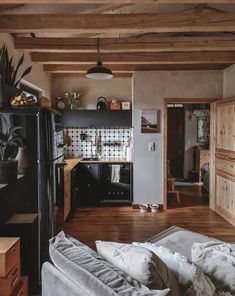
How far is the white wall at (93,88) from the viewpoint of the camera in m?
6.60

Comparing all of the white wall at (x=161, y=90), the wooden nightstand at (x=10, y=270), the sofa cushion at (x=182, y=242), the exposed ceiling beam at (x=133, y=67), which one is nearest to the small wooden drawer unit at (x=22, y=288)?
the wooden nightstand at (x=10, y=270)

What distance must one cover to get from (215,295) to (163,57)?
3996 mm

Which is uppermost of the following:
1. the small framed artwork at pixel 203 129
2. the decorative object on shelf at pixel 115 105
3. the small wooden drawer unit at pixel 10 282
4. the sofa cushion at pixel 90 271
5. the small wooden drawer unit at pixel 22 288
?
the decorative object on shelf at pixel 115 105

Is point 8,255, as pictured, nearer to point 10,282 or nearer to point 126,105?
point 10,282

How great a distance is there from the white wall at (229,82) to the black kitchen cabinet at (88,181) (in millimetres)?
2798

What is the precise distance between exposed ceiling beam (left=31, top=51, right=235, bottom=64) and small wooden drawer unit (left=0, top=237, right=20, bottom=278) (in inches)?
128

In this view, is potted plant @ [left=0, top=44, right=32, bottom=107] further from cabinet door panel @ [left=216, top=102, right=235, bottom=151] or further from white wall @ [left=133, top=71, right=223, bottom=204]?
cabinet door panel @ [left=216, top=102, right=235, bottom=151]

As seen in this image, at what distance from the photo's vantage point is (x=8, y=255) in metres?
2.20

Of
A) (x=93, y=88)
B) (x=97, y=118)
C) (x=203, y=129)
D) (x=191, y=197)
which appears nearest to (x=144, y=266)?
(x=97, y=118)

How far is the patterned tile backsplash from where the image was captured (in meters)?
6.59

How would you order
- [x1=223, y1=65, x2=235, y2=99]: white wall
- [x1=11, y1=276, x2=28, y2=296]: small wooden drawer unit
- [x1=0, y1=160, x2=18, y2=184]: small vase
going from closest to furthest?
[x1=11, y1=276, x2=28, y2=296]: small wooden drawer unit, [x1=0, y1=160, x2=18, y2=184]: small vase, [x1=223, y1=65, x2=235, y2=99]: white wall

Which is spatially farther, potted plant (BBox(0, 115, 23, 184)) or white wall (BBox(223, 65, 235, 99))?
white wall (BBox(223, 65, 235, 99))

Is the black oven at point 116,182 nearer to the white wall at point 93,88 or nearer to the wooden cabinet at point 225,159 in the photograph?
the white wall at point 93,88

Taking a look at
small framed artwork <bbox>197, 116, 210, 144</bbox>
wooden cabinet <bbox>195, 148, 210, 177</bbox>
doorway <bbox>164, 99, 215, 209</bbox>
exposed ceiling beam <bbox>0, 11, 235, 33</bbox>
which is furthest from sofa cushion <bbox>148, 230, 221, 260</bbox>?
small framed artwork <bbox>197, 116, 210, 144</bbox>
